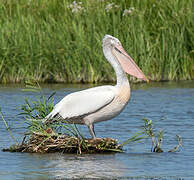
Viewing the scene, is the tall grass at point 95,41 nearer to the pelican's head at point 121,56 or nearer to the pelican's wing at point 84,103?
the pelican's head at point 121,56

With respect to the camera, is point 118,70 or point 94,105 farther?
point 118,70

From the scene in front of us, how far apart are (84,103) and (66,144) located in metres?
0.61

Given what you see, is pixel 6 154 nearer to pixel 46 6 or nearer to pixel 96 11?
pixel 96 11

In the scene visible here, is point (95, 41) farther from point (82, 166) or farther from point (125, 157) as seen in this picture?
point (82, 166)

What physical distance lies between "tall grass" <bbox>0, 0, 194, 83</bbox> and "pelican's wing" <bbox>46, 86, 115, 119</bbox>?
7.41m

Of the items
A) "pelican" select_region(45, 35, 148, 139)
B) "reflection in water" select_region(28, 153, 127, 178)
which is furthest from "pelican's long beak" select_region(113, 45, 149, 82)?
"reflection in water" select_region(28, 153, 127, 178)

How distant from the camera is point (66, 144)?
24.7 ft

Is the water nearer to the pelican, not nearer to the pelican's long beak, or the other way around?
the pelican

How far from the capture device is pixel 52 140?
7.59 metres

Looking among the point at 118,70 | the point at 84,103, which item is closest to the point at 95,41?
the point at 118,70

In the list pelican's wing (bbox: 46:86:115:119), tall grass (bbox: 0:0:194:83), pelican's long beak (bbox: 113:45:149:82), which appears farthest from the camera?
tall grass (bbox: 0:0:194:83)

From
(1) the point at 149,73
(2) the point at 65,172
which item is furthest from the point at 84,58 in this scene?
(2) the point at 65,172

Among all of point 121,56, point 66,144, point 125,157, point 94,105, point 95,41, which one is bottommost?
point 125,157

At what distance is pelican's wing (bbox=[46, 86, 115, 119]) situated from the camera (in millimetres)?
7754
